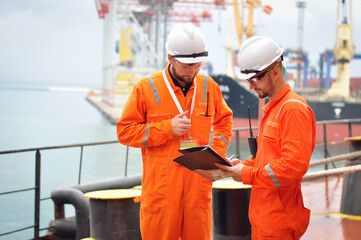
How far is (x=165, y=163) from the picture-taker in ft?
6.13

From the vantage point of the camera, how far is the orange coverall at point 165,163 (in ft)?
6.09

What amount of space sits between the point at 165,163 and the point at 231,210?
1.22 meters

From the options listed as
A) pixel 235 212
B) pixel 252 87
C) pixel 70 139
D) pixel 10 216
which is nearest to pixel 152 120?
pixel 252 87

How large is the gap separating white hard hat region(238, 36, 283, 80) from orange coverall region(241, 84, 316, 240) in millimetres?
120

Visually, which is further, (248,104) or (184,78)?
(248,104)

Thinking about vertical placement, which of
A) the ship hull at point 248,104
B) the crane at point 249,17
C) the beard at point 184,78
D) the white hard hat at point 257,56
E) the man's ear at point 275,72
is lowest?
the ship hull at point 248,104

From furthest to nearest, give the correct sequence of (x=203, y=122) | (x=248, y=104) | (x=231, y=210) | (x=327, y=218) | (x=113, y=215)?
(x=248, y=104), (x=327, y=218), (x=231, y=210), (x=113, y=215), (x=203, y=122)

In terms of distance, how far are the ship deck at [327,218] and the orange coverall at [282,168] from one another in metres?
1.99

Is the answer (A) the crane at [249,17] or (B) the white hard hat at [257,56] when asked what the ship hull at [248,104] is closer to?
(A) the crane at [249,17]

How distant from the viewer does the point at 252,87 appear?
1599 millimetres

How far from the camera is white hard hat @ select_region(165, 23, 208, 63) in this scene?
1.84m

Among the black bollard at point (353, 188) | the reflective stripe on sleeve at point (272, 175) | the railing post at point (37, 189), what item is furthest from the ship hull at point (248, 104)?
the reflective stripe on sleeve at point (272, 175)

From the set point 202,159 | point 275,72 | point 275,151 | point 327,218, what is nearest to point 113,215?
point 202,159

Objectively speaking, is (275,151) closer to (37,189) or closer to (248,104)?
(37,189)
